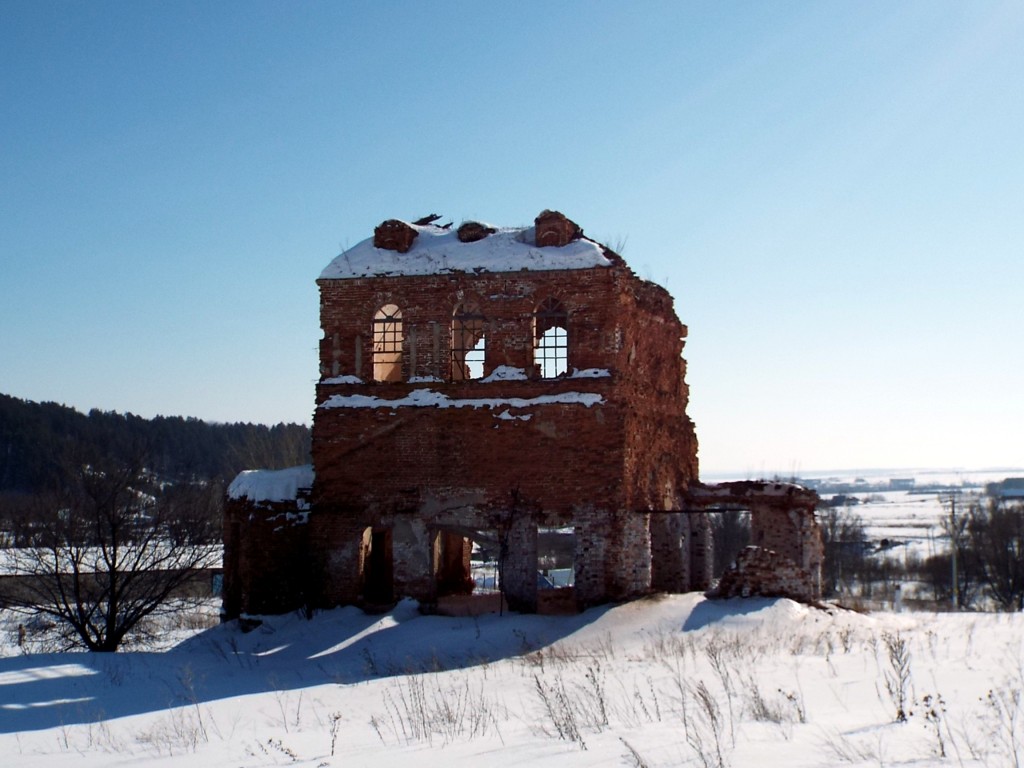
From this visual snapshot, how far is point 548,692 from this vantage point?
8438 millimetres

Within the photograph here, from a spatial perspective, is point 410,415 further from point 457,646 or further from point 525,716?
point 525,716

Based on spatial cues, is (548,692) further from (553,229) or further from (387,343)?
(387,343)

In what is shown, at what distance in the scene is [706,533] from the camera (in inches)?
717

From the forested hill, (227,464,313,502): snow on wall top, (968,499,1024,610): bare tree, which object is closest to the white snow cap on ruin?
(227,464,313,502): snow on wall top

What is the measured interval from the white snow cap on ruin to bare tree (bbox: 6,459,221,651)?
6.10 meters

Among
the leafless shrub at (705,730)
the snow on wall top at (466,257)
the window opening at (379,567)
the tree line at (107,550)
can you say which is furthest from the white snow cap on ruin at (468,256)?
the leafless shrub at (705,730)

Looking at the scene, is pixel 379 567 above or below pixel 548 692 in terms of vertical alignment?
above

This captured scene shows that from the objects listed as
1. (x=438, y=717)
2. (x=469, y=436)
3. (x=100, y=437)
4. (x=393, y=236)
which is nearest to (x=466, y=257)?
(x=393, y=236)

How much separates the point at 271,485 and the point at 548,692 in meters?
8.23

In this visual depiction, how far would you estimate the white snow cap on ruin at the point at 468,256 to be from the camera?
48.6 ft

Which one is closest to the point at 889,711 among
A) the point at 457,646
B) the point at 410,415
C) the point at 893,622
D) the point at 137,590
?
the point at 457,646

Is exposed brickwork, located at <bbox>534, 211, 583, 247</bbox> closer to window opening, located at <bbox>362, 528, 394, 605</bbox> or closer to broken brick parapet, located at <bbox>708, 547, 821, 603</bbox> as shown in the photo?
broken brick parapet, located at <bbox>708, 547, 821, 603</bbox>

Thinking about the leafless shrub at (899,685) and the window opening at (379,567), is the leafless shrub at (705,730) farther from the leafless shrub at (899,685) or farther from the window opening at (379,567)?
the window opening at (379,567)

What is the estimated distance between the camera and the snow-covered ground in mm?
5609
